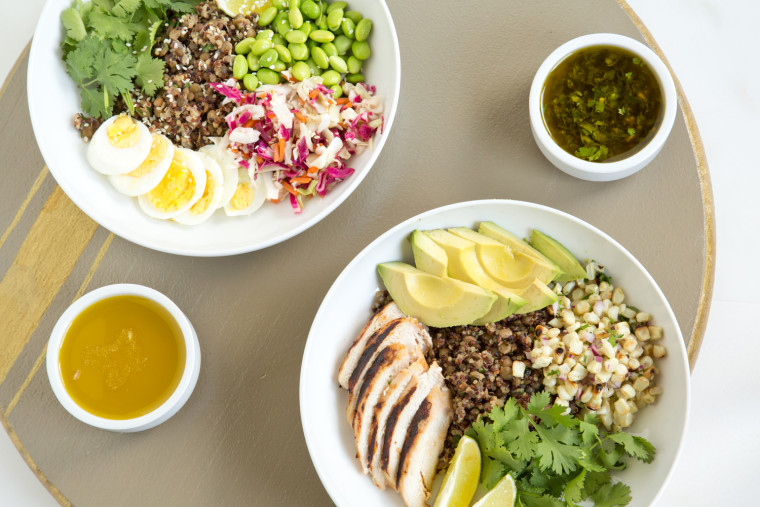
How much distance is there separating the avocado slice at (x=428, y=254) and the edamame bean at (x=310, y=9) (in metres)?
0.86

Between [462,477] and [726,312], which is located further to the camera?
[726,312]

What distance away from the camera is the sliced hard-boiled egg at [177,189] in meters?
2.15

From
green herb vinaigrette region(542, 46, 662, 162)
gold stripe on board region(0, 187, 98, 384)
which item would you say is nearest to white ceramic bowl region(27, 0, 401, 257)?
gold stripe on board region(0, 187, 98, 384)

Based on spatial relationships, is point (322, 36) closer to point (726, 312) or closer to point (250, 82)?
point (250, 82)

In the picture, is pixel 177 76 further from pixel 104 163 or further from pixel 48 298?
pixel 48 298

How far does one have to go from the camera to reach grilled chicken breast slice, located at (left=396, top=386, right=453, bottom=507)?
78.3 inches

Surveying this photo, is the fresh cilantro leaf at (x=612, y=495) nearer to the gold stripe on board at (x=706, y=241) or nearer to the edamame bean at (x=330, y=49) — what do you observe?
the gold stripe on board at (x=706, y=241)

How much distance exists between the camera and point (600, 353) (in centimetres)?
206

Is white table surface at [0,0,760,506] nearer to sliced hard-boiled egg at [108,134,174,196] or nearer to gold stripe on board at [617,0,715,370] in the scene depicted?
gold stripe on board at [617,0,715,370]

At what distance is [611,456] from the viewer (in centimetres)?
203

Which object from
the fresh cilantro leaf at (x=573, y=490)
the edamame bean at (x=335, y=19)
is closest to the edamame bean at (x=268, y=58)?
the edamame bean at (x=335, y=19)

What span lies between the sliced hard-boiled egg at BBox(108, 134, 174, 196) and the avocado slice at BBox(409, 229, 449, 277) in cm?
86

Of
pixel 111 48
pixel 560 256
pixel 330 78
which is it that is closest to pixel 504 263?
pixel 560 256

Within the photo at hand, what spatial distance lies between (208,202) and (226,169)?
14 cm
